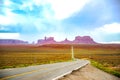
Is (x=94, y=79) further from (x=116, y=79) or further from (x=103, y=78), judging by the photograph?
(x=116, y=79)

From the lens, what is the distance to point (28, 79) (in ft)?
51.3

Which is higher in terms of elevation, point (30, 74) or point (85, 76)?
point (30, 74)

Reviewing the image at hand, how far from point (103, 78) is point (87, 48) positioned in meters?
173

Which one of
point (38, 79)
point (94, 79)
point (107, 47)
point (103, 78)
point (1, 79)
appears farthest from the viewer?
point (107, 47)

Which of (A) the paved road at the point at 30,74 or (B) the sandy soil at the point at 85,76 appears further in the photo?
(B) the sandy soil at the point at 85,76

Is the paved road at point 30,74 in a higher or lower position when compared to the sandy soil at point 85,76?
higher

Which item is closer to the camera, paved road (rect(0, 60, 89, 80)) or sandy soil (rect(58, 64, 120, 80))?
paved road (rect(0, 60, 89, 80))

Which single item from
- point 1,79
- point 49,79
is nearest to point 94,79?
point 49,79

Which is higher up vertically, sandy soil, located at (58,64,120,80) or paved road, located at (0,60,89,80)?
paved road, located at (0,60,89,80)

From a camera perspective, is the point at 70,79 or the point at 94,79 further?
the point at 94,79

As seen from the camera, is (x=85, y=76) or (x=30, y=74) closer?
(x=30, y=74)

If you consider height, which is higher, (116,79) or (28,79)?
(28,79)

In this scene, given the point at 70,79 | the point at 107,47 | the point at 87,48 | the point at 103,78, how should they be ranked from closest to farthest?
the point at 70,79, the point at 103,78, the point at 107,47, the point at 87,48

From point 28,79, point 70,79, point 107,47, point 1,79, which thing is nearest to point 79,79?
point 70,79
